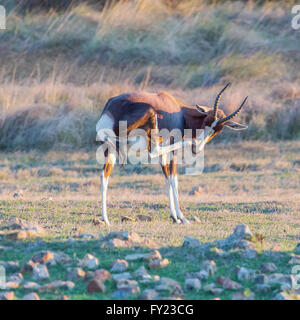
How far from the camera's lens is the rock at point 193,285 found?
17.9ft

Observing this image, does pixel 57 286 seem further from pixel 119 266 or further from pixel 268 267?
pixel 268 267

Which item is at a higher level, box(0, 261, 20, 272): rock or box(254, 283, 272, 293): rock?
box(0, 261, 20, 272): rock

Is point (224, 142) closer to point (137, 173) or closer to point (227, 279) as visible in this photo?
point (137, 173)

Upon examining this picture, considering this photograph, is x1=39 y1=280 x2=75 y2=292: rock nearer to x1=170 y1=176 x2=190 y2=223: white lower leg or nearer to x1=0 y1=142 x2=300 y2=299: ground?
x1=0 y1=142 x2=300 y2=299: ground

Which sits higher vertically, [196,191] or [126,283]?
[196,191]

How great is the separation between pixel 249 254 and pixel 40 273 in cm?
207

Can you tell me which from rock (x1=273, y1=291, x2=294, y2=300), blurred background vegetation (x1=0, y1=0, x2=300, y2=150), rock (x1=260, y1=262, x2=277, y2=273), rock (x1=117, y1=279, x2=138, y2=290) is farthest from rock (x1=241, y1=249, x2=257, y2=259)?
blurred background vegetation (x1=0, y1=0, x2=300, y2=150)

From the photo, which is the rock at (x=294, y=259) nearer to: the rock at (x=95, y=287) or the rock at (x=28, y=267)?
the rock at (x=95, y=287)

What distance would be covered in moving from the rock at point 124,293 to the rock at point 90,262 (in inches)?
24.7

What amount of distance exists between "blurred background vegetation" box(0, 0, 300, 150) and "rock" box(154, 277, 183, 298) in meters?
15.8

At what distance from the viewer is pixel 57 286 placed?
5449mm

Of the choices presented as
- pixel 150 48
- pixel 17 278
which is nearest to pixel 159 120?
pixel 17 278

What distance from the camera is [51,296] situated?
5277mm

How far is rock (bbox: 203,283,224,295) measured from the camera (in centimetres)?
537
